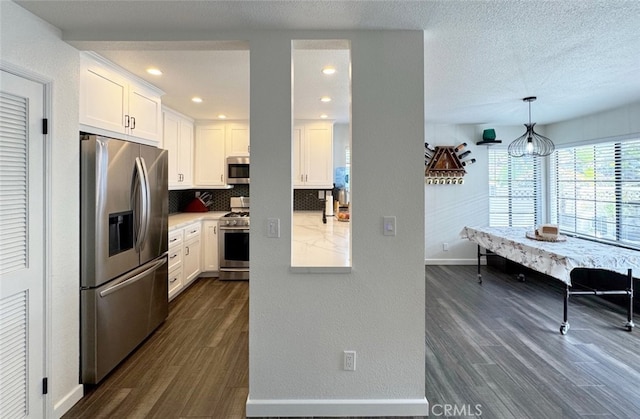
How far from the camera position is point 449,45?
2.17 m

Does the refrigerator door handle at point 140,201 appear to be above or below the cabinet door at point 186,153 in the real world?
below

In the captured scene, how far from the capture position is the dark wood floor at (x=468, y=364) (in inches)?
77.0

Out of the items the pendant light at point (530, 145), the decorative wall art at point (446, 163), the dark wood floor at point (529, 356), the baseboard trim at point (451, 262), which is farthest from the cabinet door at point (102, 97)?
the baseboard trim at point (451, 262)

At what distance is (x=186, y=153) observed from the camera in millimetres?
4465

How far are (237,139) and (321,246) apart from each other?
10.2ft

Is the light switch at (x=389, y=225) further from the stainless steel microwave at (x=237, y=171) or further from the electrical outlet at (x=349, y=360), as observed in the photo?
the stainless steel microwave at (x=237, y=171)

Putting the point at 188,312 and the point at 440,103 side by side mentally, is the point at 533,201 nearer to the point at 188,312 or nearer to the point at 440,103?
the point at 440,103

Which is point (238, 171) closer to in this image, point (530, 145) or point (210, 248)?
point (210, 248)

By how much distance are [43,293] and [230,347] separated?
140 centimetres

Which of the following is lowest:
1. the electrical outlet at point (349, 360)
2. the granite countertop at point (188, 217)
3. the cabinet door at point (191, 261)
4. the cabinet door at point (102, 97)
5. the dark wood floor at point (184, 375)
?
the dark wood floor at point (184, 375)

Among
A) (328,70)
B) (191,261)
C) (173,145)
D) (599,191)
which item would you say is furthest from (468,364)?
(173,145)

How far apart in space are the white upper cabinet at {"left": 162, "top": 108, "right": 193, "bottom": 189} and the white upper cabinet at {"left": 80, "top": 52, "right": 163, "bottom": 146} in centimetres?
80

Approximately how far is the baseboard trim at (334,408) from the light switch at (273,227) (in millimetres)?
1018

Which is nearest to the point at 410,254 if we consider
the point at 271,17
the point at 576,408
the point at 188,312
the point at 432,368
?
the point at 432,368
